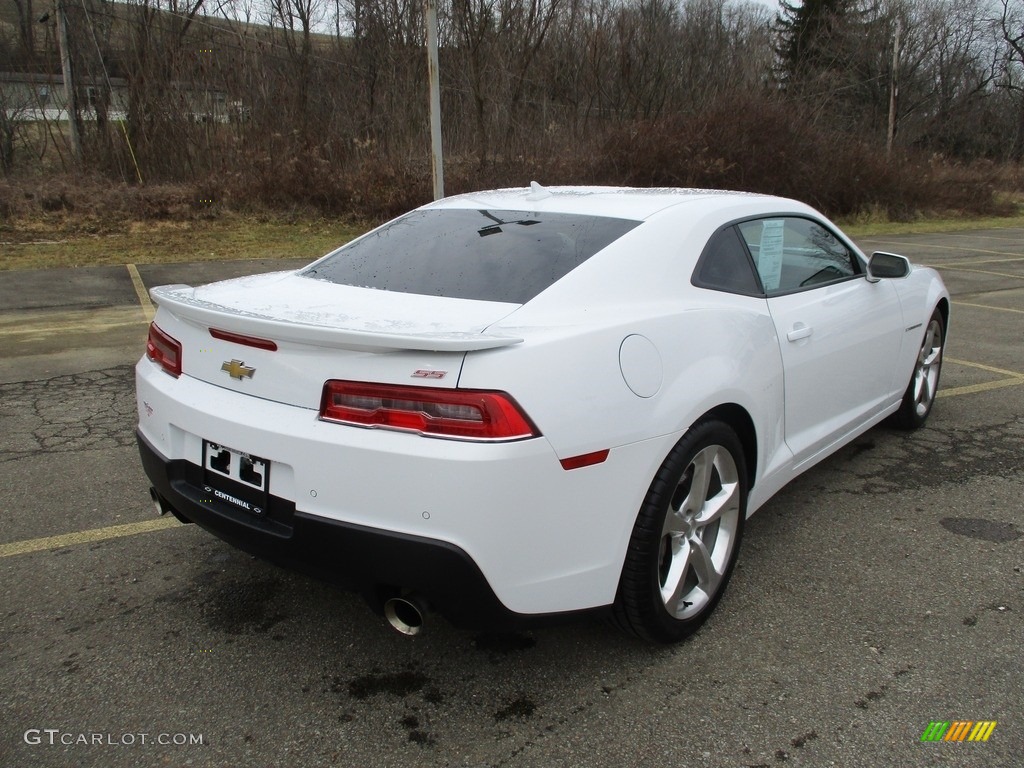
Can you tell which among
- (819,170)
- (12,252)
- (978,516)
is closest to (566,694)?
(978,516)

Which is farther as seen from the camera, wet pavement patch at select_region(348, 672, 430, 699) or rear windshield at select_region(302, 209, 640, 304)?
rear windshield at select_region(302, 209, 640, 304)

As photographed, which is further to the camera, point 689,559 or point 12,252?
point 12,252

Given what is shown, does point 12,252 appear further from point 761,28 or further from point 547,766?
point 761,28

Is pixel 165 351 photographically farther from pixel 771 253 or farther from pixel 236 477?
pixel 771 253

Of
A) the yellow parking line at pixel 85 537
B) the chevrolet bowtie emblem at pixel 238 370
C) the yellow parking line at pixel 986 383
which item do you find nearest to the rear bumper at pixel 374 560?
the chevrolet bowtie emblem at pixel 238 370

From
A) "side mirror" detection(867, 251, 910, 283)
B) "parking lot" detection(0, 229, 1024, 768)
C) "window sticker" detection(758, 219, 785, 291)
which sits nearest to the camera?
"parking lot" detection(0, 229, 1024, 768)

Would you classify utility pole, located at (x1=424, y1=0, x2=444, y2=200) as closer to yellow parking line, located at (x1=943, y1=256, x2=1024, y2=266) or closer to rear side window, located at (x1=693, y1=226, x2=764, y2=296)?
rear side window, located at (x1=693, y1=226, x2=764, y2=296)

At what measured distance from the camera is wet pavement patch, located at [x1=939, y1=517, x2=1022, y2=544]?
3.62 m

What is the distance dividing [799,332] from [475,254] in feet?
4.43

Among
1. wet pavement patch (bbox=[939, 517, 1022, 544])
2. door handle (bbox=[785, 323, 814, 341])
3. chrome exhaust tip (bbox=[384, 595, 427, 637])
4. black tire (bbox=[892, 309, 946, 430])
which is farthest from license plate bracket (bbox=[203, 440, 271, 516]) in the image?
black tire (bbox=[892, 309, 946, 430])

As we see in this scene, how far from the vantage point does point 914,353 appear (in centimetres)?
465

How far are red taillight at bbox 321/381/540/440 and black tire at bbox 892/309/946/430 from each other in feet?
11.0

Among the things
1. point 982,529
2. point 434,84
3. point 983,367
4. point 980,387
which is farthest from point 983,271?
point 982,529

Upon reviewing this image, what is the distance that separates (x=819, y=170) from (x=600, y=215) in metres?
21.8
